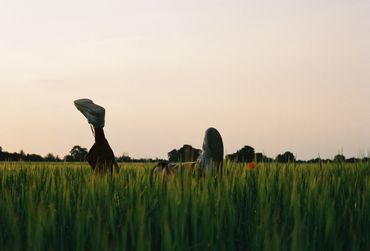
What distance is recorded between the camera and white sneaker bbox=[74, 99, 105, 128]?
6.94 meters

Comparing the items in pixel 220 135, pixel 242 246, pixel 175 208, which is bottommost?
pixel 242 246

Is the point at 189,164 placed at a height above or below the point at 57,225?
above

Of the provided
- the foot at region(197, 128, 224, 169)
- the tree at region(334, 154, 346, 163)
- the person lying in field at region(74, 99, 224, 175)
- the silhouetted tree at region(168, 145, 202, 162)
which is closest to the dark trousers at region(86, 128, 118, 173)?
the person lying in field at region(74, 99, 224, 175)

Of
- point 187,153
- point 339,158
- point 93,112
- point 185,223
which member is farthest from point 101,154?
point 185,223

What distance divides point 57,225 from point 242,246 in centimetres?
122

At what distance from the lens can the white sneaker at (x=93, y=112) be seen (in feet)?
22.8

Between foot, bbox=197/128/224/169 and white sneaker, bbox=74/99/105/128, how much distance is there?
1.50m

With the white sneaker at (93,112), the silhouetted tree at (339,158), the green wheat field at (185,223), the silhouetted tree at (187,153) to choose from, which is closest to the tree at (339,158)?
the silhouetted tree at (339,158)

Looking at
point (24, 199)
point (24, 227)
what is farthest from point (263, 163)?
point (24, 227)

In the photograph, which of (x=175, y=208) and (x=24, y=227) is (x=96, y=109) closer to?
(x=24, y=227)

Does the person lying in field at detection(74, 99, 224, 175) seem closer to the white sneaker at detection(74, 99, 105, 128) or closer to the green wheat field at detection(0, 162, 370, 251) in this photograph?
the white sneaker at detection(74, 99, 105, 128)

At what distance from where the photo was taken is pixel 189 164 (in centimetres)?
619

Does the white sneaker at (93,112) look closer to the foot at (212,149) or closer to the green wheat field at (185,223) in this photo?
the foot at (212,149)

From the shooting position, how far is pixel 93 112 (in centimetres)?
694
